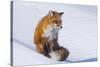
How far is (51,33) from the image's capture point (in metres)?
2.16

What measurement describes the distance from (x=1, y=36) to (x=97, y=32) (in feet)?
3.67

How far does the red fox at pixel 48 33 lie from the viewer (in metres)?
2.11

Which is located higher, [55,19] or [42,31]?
[55,19]

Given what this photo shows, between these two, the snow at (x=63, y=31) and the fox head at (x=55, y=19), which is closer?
the snow at (x=63, y=31)

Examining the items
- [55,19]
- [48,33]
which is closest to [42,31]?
[48,33]

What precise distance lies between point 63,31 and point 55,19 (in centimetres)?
16

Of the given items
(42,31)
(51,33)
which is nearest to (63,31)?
(51,33)

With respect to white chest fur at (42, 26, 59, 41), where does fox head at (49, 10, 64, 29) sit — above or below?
above

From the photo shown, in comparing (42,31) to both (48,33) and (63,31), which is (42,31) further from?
(63,31)

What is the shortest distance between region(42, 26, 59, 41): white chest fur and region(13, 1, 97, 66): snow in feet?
0.19

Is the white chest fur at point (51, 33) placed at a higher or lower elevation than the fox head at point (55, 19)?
lower

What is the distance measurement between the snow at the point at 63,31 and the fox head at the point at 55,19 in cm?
4

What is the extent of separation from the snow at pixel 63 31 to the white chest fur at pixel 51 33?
0.19 ft

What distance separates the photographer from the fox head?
216cm
